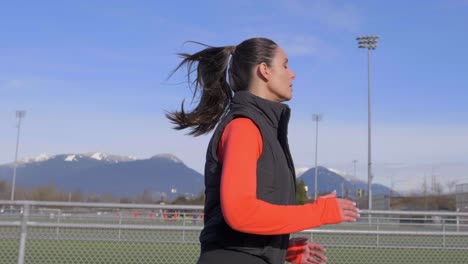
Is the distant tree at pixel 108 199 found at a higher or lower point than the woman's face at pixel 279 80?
higher

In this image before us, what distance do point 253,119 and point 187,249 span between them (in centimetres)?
1070

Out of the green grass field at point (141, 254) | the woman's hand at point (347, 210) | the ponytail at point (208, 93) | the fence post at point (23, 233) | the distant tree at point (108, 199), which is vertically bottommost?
the green grass field at point (141, 254)

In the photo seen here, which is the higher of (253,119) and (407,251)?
(253,119)

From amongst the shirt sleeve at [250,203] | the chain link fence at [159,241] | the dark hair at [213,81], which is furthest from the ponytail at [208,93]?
the chain link fence at [159,241]

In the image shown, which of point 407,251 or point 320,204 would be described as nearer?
point 320,204

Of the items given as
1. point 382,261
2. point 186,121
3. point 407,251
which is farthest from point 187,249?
point 186,121

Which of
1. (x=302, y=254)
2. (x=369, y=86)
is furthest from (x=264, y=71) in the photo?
(x=369, y=86)

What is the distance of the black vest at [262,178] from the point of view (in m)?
2.27

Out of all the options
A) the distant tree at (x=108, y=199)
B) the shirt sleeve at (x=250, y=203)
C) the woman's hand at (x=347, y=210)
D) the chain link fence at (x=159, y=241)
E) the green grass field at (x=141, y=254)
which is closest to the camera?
the shirt sleeve at (x=250, y=203)

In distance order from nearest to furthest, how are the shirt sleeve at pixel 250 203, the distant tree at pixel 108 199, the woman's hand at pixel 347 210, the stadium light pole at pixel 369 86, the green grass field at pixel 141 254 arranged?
1. the shirt sleeve at pixel 250 203
2. the woman's hand at pixel 347 210
3. the green grass field at pixel 141 254
4. the stadium light pole at pixel 369 86
5. the distant tree at pixel 108 199

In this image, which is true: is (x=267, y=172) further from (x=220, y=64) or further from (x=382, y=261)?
(x=382, y=261)

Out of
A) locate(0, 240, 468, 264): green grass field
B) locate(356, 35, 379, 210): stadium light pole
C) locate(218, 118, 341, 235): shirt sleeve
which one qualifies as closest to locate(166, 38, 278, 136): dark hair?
locate(218, 118, 341, 235): shirt sleeve

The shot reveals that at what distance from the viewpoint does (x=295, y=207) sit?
2.16 metres

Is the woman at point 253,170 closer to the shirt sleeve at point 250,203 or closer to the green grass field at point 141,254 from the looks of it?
the shirt sleeve at point 250,203
